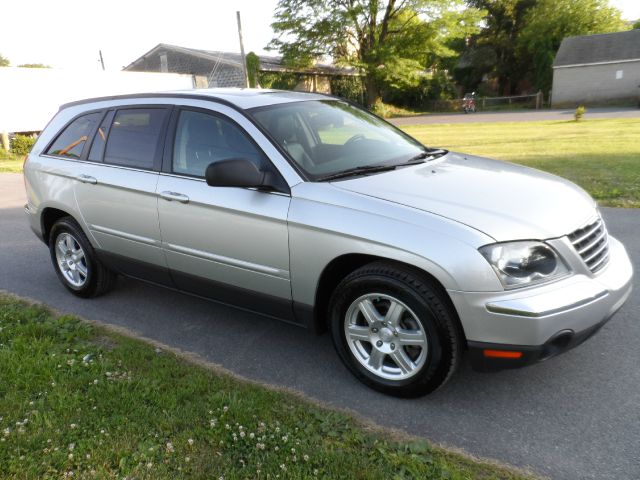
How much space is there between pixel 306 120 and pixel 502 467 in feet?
8.68

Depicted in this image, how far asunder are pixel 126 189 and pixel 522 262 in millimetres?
2965

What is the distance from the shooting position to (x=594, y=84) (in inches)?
1561

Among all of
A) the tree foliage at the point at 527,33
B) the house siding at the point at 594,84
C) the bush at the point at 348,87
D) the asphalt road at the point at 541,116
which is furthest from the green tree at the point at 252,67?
the tree foliage at the point at 527,33

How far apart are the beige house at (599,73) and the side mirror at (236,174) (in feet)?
135

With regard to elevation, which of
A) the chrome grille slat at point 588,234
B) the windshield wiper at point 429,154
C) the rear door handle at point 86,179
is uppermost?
the windshield wiper at point 429,154

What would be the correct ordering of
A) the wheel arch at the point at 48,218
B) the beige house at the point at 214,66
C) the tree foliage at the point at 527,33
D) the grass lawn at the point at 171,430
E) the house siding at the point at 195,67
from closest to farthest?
the grass lawn at the point at 171,430 → the wheel arch at the point at 48,218 → the house siding at the point at 195,67 → the beige house at the point at 214,66 → the tree foliage at the point at 527,33

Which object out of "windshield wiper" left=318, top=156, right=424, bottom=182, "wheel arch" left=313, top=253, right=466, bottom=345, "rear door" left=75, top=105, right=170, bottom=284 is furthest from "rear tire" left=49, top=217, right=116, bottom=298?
"windshield wiper" left=318, top=156, right=424, bottom=182

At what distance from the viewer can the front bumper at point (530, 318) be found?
262cm

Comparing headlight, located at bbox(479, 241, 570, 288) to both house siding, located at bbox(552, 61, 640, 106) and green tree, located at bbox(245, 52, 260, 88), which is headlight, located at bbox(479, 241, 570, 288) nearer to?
green tree, located at bbox(245, 52, 260, 88)

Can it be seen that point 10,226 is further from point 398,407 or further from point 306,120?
point 398,407

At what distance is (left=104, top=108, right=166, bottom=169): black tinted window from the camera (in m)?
4.10

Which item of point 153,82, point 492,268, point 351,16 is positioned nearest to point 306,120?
point 492,268

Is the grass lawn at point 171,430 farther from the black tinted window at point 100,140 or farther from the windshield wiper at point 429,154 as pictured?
the windshield wiper at point 429,154

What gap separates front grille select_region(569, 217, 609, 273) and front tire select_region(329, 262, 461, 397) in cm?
82
